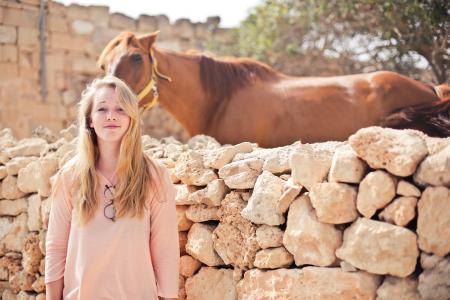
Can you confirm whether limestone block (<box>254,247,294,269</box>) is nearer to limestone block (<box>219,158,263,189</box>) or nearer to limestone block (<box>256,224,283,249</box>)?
limestone block (<box>256,224,283,249</box>)

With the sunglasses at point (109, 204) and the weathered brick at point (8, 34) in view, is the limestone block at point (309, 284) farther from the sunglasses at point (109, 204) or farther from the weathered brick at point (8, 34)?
the weathered brick at point (8, 34)

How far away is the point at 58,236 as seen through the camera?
2512 mm

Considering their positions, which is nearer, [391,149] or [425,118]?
[391,149]

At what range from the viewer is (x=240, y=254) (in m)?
2.75

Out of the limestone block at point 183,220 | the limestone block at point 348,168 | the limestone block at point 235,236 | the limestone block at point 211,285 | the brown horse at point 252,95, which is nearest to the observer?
the limestone block at point 348,168

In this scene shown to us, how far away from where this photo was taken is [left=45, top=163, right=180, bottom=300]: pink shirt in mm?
2391

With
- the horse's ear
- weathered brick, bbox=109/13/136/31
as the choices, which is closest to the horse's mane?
the horse's ear

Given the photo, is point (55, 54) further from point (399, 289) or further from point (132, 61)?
point (399, 289)

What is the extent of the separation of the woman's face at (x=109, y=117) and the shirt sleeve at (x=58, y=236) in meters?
0.29

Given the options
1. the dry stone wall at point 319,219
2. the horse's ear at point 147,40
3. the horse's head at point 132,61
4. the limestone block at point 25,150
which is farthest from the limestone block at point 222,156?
the horse's ear at point 147,40

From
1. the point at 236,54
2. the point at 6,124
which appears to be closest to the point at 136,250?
the point at 6,124

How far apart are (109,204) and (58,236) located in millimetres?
268

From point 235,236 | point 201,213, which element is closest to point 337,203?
point 235,236

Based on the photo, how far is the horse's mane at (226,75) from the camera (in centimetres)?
552
